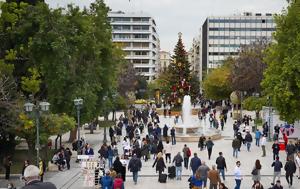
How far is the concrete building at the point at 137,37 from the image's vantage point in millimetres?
156750

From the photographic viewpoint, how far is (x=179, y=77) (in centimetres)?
8325

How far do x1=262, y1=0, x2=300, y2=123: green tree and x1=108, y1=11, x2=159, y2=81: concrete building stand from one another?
12075cm

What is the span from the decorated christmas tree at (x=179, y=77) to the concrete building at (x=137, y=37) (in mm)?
70261

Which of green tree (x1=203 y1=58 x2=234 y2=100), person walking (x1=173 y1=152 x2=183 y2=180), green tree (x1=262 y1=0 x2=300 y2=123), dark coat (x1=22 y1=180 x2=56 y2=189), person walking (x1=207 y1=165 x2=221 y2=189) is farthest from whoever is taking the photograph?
green tree (x1=203 y1=58 x2=234 y2=100)

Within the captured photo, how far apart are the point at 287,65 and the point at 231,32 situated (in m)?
137

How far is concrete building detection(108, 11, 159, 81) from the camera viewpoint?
15675cm

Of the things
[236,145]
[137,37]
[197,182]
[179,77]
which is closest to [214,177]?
[197,182]

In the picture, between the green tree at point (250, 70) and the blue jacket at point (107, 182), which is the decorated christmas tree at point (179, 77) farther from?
the blue jacket at point (107, 182)

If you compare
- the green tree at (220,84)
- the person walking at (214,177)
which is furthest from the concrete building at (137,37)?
the person walking at (214,177)

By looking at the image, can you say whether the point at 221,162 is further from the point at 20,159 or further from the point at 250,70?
the point at 250,70

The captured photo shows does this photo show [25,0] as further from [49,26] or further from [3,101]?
[3,101]

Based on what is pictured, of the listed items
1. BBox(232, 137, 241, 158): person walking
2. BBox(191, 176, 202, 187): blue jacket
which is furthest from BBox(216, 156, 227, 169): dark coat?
BBox(232, 137, 241, 158): person walking

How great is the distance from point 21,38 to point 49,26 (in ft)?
6.33

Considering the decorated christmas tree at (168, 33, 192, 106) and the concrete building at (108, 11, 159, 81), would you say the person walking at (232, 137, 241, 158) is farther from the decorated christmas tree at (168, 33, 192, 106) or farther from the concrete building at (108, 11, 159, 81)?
the concrete building at (108, 11, 159, 81)
